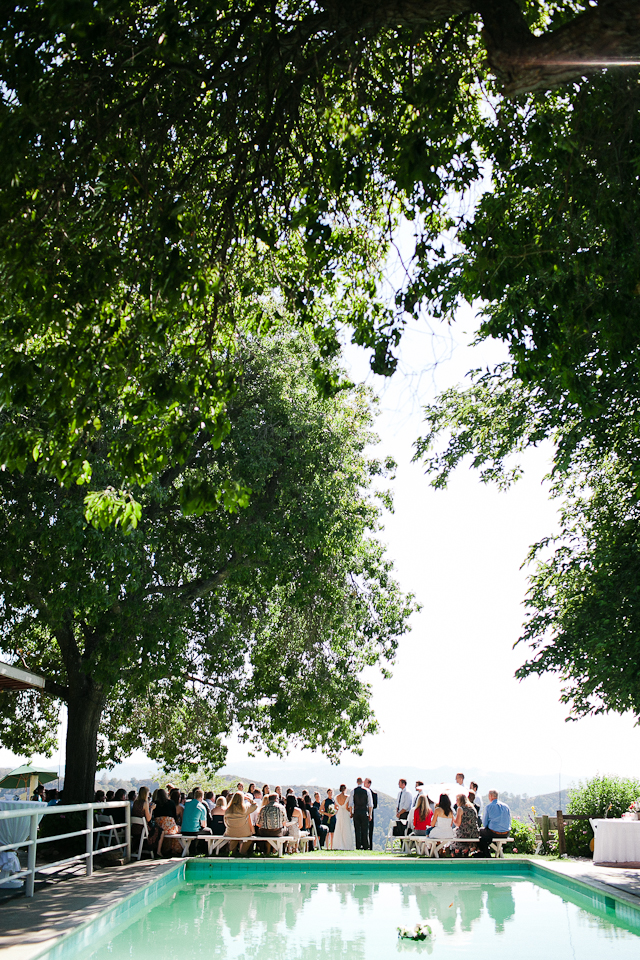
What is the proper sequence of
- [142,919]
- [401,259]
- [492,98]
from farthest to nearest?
[142,919] < [492,98] < [401,259]

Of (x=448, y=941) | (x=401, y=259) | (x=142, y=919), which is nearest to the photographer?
(x=401, y=259)

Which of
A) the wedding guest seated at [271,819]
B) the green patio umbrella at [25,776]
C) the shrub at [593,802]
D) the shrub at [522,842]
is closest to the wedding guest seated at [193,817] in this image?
the wedding guest seated at [271,819]

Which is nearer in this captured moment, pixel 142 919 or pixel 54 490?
pixel 142 919

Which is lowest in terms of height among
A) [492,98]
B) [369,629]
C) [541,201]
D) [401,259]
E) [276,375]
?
[369,629]

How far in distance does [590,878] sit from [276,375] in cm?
964

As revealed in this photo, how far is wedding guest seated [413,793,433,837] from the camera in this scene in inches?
655

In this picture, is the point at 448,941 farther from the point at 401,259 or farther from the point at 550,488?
the point at 550,488

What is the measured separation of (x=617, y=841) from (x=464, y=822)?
288cm

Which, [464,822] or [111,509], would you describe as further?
[464,822]

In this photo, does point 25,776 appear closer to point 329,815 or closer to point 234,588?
point 329,815

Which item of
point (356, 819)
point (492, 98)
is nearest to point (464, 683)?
point (356, 819)

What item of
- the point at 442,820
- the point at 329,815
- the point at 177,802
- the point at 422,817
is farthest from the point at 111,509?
the point at 329,815

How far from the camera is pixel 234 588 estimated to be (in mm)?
17234

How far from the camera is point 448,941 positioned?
9.18 m
